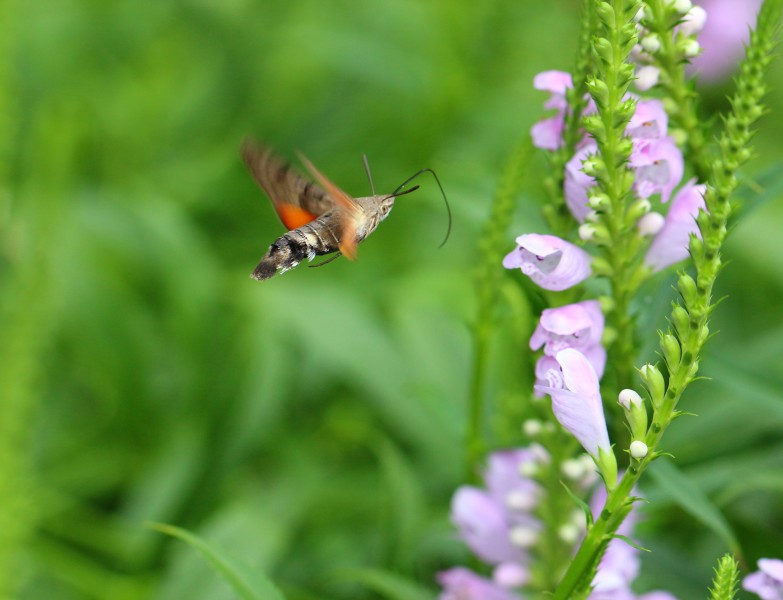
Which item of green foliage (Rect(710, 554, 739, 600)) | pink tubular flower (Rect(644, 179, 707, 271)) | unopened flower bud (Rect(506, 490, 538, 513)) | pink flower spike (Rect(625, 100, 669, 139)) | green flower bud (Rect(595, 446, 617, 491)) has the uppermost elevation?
pink flower spike (Rect(625, 100, 669, 139))

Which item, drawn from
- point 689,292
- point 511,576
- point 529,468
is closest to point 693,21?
point 689,292

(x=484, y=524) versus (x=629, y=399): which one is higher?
(x=484, y=524)

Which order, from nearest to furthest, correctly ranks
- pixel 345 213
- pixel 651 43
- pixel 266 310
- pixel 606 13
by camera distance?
pixel 606 13 < pixel 651 43 < pixel 345 213 < pixel 266 310

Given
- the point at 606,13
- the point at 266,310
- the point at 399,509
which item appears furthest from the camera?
the point at 266,310

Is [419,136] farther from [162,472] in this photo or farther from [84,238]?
[162,472]

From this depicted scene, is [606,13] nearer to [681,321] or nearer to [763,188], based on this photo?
[681,321]

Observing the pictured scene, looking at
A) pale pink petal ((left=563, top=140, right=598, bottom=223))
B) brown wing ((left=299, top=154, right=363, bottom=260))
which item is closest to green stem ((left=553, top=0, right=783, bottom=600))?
pale pink petal ((left=563, top=140, right=598, bottom=223))

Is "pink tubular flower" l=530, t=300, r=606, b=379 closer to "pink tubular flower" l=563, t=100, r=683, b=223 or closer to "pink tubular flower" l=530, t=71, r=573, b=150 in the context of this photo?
"pink tubular flower" l=563, t=100, r=683, b=223
